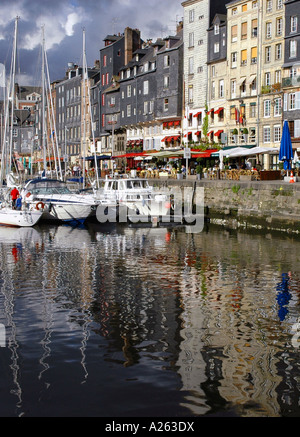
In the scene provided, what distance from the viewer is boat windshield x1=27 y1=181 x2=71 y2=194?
3894 cm

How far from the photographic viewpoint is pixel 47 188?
39.2 meters

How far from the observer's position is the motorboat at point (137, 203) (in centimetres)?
3719

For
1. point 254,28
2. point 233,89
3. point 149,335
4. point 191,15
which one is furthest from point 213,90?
point 149,335

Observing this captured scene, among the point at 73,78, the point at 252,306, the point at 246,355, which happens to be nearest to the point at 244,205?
the point at 252,306

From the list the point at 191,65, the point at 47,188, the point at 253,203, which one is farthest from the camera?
the point at 191,65

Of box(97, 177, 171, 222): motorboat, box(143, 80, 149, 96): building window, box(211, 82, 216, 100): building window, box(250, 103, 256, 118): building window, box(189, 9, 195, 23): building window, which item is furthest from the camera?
box(143, 80, 149, 96): building window

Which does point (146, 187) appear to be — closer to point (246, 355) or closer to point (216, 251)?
point (216, 251)

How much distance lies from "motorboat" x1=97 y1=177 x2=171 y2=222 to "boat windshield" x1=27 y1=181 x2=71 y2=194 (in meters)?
2.67

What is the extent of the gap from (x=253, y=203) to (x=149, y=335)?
23.7m

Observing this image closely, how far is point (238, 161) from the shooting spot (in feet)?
186

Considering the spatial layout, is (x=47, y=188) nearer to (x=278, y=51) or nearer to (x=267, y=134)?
(x=267, y=134)

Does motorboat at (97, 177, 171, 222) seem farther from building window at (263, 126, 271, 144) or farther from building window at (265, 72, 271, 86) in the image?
building window at (265, 72, 271, 86)

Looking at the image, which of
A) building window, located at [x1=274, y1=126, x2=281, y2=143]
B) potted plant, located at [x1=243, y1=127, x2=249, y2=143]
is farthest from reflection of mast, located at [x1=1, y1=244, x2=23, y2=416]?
potted plant, located at [x1=243, y1=127, x2=249, y2=143]

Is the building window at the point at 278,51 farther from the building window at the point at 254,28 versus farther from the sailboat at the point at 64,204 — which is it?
the sailboat at the point at 64,204
